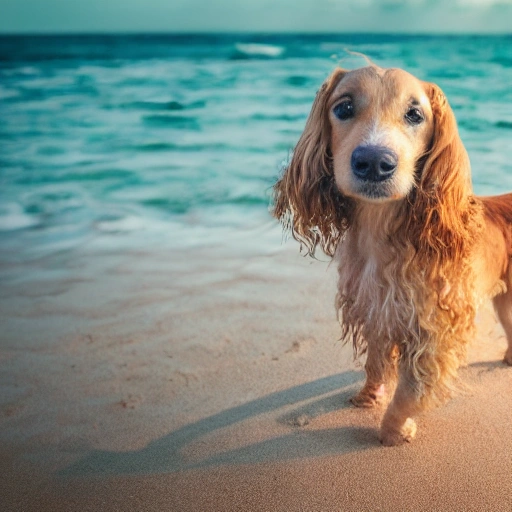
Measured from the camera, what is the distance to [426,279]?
272 centimetres

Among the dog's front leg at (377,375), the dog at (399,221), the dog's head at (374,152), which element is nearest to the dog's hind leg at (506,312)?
the dog at (399,221)

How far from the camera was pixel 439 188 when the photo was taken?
8.48 feet

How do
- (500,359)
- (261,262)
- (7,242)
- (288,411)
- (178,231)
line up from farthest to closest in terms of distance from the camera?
(178,231) < (7,242) < (261,262) < (500,359) < (288,411)

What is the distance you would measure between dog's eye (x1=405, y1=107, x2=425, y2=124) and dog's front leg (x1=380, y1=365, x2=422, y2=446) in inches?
47.0

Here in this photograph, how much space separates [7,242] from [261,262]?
2.84 m

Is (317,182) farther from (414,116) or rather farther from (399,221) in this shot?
(414,116)

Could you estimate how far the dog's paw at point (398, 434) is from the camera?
304 cm

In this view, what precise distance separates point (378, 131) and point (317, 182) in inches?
18.8

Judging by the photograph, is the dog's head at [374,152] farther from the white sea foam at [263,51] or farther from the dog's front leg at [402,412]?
the white sea foam at [263,51]

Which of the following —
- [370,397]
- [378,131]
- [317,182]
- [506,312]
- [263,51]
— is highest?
[263,51]

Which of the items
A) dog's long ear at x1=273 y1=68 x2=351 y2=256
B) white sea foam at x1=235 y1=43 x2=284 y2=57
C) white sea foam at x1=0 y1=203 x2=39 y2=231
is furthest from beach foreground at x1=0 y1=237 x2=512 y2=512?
white sea foam at x1=235 y1=43 x2=284 y2=57

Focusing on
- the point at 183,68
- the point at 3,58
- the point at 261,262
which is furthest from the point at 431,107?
the point at 3,58

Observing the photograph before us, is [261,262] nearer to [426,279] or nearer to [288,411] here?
[288,411]

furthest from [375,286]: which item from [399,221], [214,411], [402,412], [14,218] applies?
[14,218]
